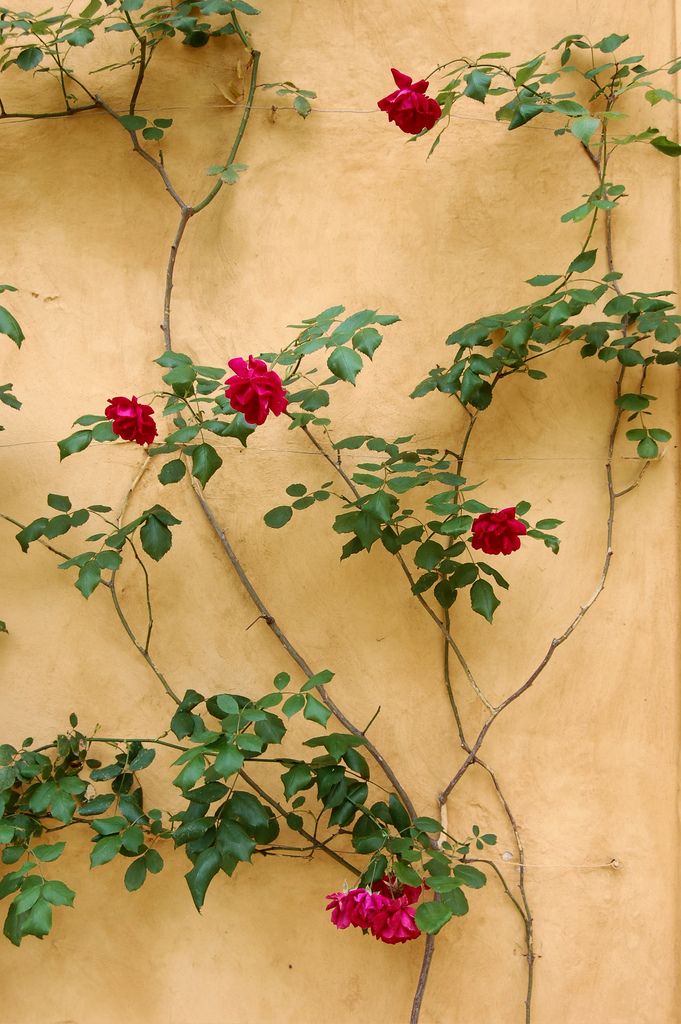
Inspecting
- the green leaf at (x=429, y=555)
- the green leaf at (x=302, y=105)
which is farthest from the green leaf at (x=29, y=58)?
the green leaf at (x=429, y=555)

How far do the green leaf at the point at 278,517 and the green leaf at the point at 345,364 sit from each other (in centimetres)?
34

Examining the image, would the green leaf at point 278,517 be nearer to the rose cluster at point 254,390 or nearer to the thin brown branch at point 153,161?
the rose cluster at point 254,390

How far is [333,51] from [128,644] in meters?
1.30

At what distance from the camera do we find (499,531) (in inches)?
57.9

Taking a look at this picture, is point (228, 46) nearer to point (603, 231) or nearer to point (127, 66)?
point (127, 66)

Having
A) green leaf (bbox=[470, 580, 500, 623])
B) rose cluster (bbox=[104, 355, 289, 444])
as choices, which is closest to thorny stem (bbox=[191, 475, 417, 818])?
green leaf (bbox=[470, 580, 500, 623])

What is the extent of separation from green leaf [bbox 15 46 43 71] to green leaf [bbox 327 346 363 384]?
0.93 meters

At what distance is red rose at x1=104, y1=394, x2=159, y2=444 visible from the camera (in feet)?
4.83

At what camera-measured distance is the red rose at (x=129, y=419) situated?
58.0 inches

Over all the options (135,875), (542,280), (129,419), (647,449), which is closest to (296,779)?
(135,875)

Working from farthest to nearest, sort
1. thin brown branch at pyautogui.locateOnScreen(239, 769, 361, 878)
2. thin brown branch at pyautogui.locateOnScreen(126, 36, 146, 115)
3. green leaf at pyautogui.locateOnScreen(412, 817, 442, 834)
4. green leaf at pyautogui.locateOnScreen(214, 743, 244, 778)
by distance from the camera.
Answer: thin brown branch at pyautogui.locateOnScreen(126, 36, 146, 115) < thin brown branch at pyautogui.locateOnScreen(239, 769, 361, 878) < green leaf at pyautogui.locateOnScreen(412, 817, 442, 834) < green leaf at pyautogui.locateOnScreen(214, 743, 244, 778)

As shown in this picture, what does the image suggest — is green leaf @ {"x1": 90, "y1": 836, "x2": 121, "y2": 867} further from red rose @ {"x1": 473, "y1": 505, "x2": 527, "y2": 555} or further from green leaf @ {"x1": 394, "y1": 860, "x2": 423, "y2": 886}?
red rose @ {"x1": 473, "y1": 505, "x2": 527, "y2": 555}

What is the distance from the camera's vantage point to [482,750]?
1.70m


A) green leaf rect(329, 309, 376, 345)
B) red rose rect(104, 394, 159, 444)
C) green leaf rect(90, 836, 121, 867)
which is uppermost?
green leaf rect(329, 309, 376, 345)
